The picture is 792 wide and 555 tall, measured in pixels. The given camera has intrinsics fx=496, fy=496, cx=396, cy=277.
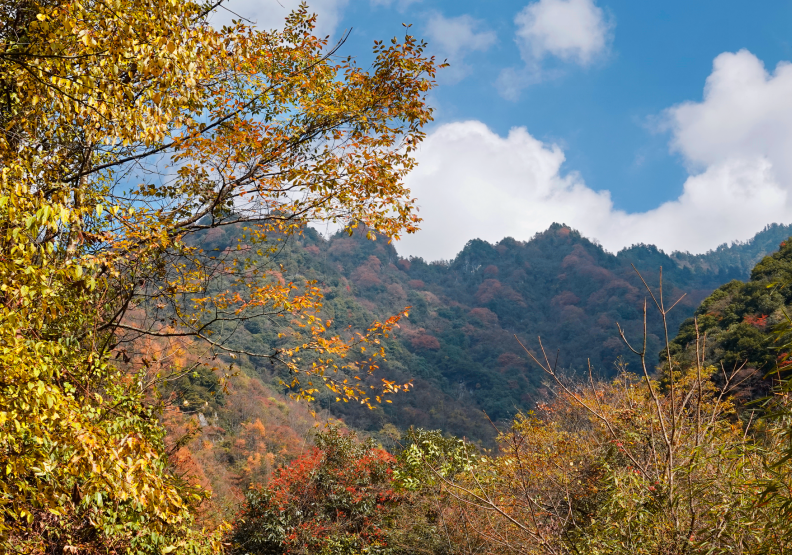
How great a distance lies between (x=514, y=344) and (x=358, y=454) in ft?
191

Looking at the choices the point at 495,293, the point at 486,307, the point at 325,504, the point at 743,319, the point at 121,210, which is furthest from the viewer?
the point at 495,293

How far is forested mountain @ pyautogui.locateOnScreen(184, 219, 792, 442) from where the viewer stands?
163ft

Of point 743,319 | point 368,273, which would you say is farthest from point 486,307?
point 743,319

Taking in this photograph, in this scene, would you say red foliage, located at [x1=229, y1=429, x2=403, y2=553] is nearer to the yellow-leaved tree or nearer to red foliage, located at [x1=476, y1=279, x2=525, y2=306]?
the yellow-leaved tree

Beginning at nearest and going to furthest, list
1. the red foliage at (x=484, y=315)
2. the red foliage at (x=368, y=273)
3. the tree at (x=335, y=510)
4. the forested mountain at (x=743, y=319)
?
the tree at (x=335, y=510), the forested mountain at (x=743, y=319), the red foliage at (x=368, y=273), the red foliage at (x=484, y=315)

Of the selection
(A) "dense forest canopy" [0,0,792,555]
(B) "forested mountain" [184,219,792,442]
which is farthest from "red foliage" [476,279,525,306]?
(A) "dense forest canopy" [0,0,792,555]

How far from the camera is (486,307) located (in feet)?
275

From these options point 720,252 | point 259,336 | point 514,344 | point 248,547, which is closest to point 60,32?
point 248,547

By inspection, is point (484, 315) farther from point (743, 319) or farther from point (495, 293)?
point (743, 319)

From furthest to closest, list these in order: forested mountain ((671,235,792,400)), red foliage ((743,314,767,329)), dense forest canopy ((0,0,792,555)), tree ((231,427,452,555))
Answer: red foliage ((743,314,767,329))
forested mountain ((671,235,792,400))
tree ((231,427,452,555))
dense forest canopy ((0,0,792,555))

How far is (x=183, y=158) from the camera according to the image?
4.86 metres

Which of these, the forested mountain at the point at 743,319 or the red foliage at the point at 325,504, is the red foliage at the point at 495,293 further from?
the red foliage at the point at 325,504

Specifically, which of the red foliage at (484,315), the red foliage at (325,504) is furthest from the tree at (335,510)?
the red foliage at (484,315)

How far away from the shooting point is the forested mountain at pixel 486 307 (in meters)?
49.7
